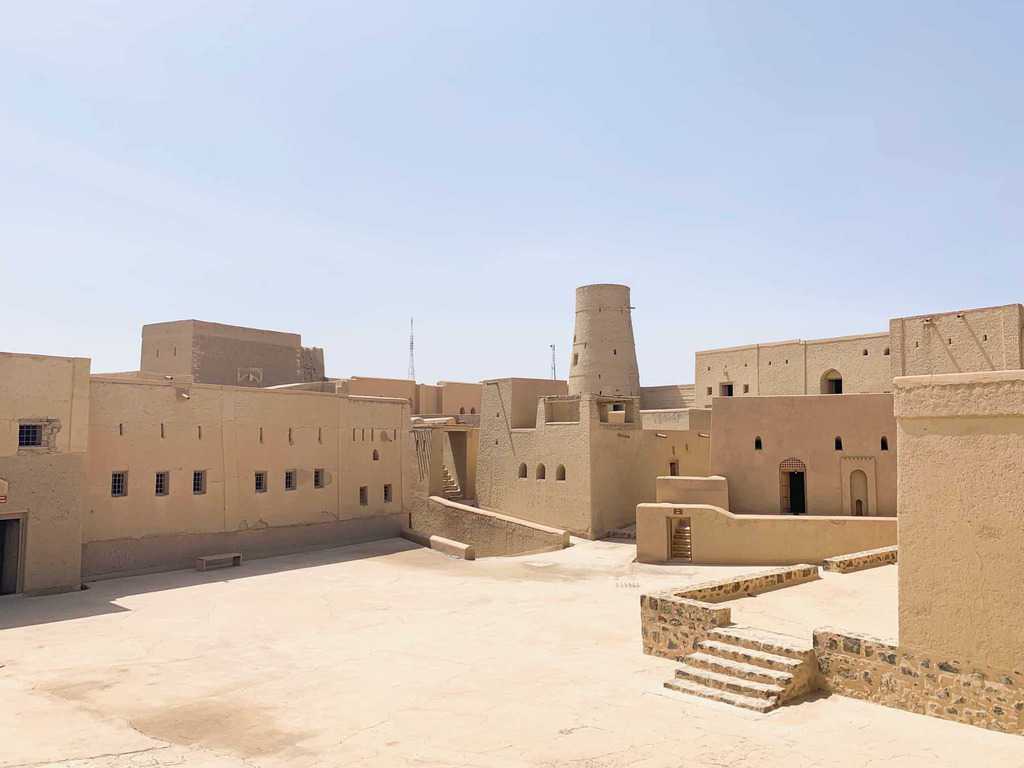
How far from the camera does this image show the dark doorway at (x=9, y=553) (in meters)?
15.2

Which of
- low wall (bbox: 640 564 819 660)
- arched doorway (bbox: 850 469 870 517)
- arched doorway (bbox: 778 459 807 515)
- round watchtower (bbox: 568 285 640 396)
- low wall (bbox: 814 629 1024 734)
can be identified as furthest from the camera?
round watchtower (bbox: 568 285 640 396)

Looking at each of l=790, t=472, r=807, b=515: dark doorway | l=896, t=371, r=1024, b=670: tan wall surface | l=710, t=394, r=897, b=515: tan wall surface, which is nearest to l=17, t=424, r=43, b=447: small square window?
l=896, t=371, r=1024, b=670: tan wall surface

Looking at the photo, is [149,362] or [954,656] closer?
[954,656]

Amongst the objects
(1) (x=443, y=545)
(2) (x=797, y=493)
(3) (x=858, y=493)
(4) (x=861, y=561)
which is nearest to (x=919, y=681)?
(4) (x=861, y=561)

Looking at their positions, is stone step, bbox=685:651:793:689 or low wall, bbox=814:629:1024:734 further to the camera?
stone step, bbox=685:651:793:689

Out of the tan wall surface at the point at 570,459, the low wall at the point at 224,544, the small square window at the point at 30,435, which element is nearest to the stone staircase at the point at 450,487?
the tan wall surface at the point at 570,459

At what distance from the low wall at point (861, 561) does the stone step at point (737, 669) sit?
6.15 meters

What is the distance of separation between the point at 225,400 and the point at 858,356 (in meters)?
22.8

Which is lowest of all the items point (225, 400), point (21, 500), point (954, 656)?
point (954, 656)

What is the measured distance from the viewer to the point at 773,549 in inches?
718

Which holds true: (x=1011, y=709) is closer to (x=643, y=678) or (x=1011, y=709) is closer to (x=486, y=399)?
(x=643, y=678)

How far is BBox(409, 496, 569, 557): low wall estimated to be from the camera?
74.8 feet

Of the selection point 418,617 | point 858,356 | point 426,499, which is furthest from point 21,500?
point 858,356

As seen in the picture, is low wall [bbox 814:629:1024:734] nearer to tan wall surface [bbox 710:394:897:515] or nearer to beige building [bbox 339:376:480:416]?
tan wall surface [bbox 710:394:897:515]
